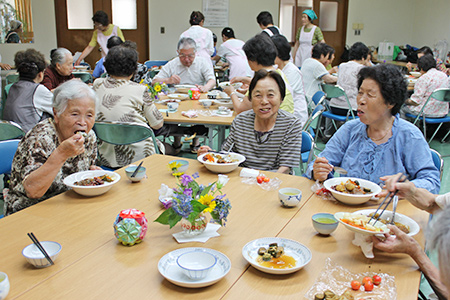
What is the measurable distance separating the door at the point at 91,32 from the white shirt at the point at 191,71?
4.25 metres

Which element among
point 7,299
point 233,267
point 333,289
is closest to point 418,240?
point 333,289

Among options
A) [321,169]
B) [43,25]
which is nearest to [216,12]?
[43,25]

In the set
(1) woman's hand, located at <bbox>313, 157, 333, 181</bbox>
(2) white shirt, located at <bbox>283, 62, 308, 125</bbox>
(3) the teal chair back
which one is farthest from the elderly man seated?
(1) woman's hand, located at <bbox>313, 157, 333, 181</bbox>

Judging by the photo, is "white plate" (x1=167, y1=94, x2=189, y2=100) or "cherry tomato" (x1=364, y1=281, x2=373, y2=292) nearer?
"cherry tomato" (x1=364, y1=281, x2=373, y2=292)

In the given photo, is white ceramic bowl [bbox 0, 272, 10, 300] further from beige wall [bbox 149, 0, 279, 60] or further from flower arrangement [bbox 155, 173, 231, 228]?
beige wall [bbox 149, 0, 279, 60]

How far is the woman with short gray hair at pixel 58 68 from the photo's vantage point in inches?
173

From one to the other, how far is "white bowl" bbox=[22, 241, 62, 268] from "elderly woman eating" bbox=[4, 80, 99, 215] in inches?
20.3

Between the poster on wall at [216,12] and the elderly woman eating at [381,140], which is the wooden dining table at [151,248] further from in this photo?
the poster on wall at [216,12]

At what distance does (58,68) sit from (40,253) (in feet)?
11.6

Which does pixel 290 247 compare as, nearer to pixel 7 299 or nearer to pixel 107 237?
pixel 107 237

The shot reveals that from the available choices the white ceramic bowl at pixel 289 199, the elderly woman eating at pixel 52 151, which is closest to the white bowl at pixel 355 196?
the white ceramic bowl at pixel 289 199

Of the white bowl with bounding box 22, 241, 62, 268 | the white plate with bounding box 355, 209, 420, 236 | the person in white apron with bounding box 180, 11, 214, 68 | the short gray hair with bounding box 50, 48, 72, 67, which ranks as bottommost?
the white bowl with bounding box 22, 241, 62, 268

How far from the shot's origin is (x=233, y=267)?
→ 1377mm

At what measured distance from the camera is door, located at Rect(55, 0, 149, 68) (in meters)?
8.23
